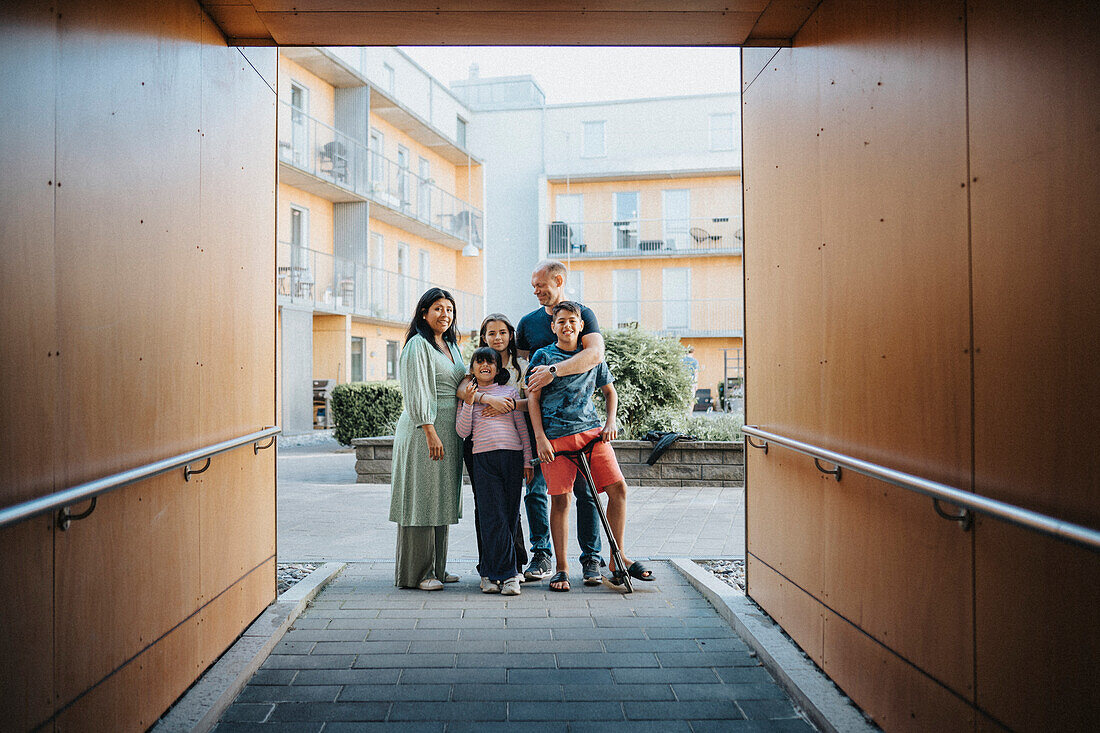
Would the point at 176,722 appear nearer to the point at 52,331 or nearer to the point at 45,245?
the point at 52,331

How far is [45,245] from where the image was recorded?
7.73ft

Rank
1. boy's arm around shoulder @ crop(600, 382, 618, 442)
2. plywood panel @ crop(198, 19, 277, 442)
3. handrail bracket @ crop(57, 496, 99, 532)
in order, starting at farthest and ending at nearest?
boy's arm around shoulder @ crop(600, 382, 618, 442)
plywood panel @ crop(198, 19, 277, 442)
handrail bracket @ crop(57, 496, 99, 532)

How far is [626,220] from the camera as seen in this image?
31.0 m

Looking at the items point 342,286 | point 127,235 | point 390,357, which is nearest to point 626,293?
point 390,357

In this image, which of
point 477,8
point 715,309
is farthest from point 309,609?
point 715,309

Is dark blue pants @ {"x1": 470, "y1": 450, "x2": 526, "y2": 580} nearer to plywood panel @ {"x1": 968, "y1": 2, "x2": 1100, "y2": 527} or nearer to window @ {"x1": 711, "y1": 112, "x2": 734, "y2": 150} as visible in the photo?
plywood panel @ {"x1": 968, "y1": 2, "x2": 1100, "y2": 527}

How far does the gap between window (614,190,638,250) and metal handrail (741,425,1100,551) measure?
2801 cm

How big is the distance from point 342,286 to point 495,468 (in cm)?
1878

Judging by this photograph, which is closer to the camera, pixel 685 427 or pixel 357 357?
pixel 685 427

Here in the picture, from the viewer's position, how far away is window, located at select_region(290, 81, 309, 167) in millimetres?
20531

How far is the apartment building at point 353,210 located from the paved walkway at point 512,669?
527 inches

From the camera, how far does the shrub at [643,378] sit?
10.7 meters

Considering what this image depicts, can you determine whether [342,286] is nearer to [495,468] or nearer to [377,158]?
[377,158]

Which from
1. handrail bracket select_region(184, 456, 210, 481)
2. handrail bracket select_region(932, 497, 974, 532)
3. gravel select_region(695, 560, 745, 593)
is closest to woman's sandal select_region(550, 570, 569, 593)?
gravel select_region(695, 560, 745, 593)
